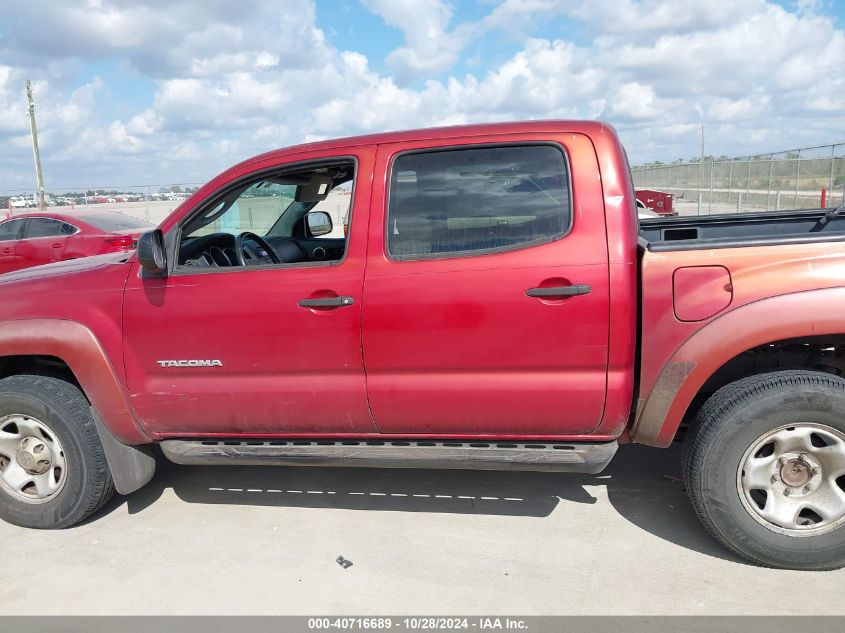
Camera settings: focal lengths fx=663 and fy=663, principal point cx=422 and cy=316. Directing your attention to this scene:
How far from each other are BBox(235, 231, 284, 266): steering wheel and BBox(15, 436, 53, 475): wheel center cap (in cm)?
144

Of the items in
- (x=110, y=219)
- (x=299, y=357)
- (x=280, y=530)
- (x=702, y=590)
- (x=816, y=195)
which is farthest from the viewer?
(x=816, y=195)

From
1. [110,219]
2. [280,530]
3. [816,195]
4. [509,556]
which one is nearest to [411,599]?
[509,556]

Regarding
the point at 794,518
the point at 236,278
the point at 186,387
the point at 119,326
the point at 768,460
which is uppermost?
the point at 236,278

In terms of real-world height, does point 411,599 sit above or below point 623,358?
below

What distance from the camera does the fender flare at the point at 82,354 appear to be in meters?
3.35

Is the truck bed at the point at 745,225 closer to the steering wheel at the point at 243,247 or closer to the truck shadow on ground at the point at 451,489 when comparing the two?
the truck shadow on ground at the point at 451,489

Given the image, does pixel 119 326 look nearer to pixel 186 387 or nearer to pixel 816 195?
pixel 186 387

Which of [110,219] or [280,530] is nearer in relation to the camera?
[280,530]

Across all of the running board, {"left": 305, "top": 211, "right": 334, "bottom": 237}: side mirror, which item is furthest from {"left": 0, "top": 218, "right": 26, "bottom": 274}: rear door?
the running board

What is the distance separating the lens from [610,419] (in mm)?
2994

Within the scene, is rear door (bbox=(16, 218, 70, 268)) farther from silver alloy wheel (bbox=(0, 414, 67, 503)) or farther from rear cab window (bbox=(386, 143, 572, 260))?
rear cab window (bbox=(386, 143, 572, 260))

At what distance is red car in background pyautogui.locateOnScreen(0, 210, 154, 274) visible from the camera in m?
11.4

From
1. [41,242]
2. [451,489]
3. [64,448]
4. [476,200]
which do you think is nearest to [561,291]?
[476,200]

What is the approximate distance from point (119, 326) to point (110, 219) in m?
9.95
